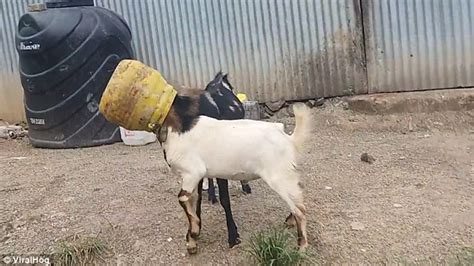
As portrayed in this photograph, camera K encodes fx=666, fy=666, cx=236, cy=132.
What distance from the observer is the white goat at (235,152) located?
351 centimetres

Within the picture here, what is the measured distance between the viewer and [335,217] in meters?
4.15

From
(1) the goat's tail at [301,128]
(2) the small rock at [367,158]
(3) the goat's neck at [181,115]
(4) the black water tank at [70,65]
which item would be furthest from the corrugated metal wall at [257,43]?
(3) the goat's neck at [181,115]

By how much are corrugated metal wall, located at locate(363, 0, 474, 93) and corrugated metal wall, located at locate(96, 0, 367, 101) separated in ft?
0.57

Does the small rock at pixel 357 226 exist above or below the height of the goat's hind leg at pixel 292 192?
below

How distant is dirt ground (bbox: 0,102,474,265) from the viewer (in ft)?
12.6

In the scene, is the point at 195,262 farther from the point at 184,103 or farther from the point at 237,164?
the point at 184,103

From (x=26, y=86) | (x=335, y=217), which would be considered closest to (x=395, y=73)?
(x=335, y=217)

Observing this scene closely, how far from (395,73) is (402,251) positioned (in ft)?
10.2

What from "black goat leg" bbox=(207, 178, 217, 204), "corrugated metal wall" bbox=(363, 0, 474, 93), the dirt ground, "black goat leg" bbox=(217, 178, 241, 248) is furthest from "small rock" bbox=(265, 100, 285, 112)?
"black goat leg" bbox=(217, 178, 241, 248)

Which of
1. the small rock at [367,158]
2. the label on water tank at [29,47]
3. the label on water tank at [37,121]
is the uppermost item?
the label on water tank at [29,47]

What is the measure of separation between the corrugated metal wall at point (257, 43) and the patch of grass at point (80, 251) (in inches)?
125

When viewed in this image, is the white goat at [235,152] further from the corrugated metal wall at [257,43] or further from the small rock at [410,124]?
the corrugated metal wall at [257,43]

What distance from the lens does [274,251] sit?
349cm

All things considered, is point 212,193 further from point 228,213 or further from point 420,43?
point 420,43
